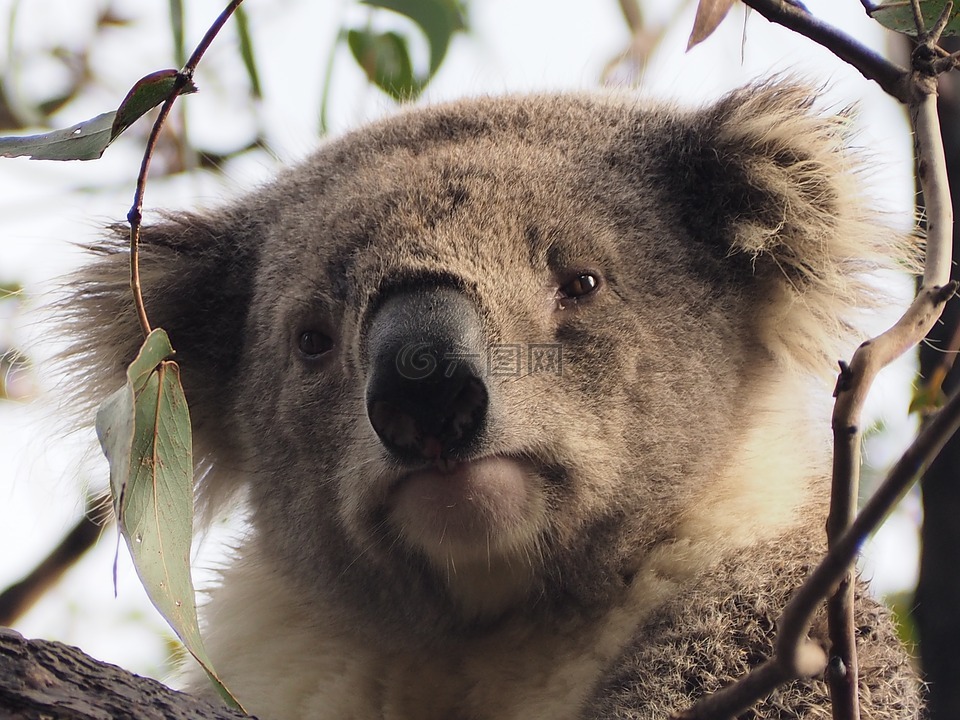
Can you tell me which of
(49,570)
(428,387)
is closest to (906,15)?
(428,387)

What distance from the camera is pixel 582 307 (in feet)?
7.08

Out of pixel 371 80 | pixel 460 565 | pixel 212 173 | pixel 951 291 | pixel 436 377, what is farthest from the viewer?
pixel 212 173

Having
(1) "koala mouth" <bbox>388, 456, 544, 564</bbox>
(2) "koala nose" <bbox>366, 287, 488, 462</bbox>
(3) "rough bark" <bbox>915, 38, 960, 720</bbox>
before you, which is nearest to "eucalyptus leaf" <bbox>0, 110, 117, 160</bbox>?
(2) "koala nose" <bbox>366, 287, 488, 462</bbox>

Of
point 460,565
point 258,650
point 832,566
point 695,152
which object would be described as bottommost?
point 258,650

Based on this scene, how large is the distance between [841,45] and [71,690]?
4.25 ft

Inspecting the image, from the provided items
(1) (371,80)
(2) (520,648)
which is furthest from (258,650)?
(1) (371,80)

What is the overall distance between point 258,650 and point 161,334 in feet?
4.00

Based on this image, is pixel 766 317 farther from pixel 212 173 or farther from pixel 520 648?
pixel 212 173

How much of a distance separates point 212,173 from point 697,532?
226 centimetres

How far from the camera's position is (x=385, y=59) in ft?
11.2

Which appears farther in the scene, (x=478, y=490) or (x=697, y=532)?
(x=697, y=532)

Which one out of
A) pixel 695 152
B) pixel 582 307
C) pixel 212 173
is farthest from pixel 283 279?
pixel 212 173

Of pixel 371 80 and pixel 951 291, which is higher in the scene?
pixel 371 80

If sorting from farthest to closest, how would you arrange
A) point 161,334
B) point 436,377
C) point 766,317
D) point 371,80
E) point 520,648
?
point 371,80, point 766,317, point 520,648, point 436,377, point 161,334
